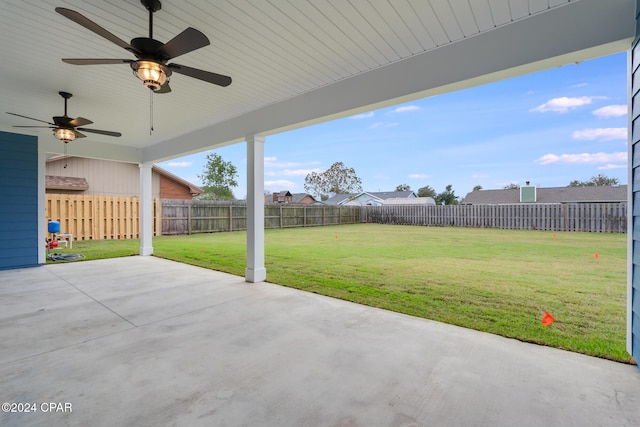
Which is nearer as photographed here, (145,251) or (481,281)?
(481,281)

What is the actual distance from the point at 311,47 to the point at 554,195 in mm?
24080

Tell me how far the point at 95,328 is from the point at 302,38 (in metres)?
3.27

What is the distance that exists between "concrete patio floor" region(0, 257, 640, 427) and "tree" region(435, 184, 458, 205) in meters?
35.8

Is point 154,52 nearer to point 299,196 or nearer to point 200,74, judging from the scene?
point 200,74

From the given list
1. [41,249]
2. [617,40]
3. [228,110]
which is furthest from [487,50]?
[41,249]

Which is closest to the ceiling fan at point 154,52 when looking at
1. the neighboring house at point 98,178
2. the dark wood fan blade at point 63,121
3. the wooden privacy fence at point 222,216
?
the dark wood fan blade at point 63,121

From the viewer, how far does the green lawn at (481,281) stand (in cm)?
259

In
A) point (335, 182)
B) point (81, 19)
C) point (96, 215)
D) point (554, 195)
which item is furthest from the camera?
point (335, 182)

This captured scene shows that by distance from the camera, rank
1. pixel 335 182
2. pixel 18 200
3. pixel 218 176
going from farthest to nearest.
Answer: pixel 335 182 < pixel 218 176 < pixel 18 200

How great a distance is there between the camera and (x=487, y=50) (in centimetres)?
A: 233

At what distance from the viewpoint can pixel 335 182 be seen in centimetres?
3584

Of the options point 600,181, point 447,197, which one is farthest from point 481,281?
point 447,197

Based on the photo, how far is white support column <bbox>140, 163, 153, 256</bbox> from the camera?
6.89m

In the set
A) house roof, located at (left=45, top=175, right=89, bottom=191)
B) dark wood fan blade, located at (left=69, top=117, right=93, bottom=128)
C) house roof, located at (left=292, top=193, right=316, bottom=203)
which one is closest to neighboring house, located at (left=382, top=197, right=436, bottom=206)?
house roof, located at (left=292, top=193, right=316, bottom=203)
